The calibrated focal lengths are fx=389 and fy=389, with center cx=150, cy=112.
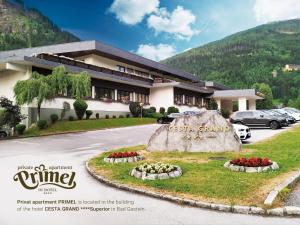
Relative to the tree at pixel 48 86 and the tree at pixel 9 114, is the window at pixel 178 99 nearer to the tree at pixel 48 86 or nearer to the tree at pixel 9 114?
the tree at pixel 48 86

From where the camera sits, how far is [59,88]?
31938 mm

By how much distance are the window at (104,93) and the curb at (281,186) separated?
32.2 m

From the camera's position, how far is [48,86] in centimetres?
3075

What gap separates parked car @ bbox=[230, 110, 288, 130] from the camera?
3162 cm

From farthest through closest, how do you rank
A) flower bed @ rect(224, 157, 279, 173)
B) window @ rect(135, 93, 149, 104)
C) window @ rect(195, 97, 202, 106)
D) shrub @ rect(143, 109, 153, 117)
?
window @ rect(195, 97, 202, 106) < window @ rect(135, 93, 149, 104) < shrub @ rect(143, 109, 153, 117) < flower bed @ rect(224, 157, 279, 173)

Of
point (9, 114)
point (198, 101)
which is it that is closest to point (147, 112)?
point (198, 101)

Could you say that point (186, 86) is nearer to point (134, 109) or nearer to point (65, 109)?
point (134, 109)

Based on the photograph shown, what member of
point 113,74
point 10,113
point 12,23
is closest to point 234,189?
point 10,113

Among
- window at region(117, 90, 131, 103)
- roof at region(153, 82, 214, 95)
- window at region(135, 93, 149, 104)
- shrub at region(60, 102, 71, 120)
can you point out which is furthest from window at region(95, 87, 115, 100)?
roof at region(153, 82, 214, 95)

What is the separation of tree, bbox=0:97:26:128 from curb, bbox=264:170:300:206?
74.6 ft

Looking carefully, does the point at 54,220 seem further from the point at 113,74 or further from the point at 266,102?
→ the point at 266,102

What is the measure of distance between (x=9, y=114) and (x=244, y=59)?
127 meters

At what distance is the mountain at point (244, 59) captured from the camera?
126 meters
